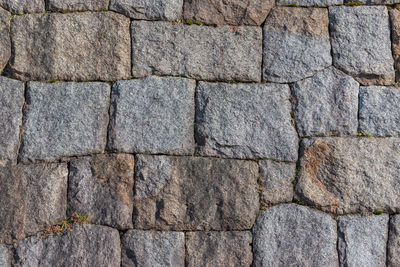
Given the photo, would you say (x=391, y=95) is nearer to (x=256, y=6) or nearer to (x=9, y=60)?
(x=256, y=6)

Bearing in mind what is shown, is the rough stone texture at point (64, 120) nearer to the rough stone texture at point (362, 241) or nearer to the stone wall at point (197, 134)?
the stone wall at point (197, 134)

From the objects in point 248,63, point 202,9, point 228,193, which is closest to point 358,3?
point 248,63

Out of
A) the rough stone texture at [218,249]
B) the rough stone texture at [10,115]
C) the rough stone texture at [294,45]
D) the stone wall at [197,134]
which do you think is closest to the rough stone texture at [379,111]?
the stone wall at [197,134]

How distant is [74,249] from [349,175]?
6.39 ft

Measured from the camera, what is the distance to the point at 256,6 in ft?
10.0

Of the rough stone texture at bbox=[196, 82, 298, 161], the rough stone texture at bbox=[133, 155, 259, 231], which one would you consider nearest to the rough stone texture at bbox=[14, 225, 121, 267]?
the rough stone texture at bbox=[133, 155, 259, 231]

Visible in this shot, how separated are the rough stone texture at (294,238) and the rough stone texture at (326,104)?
0.58 metres

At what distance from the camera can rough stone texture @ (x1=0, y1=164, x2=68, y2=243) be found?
278cm

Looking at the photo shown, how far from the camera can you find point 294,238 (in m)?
2.83

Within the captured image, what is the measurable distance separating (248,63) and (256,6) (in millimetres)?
441

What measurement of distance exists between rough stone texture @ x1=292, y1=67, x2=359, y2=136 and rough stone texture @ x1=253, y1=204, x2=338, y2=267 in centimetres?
58

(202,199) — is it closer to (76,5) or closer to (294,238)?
(294,238)

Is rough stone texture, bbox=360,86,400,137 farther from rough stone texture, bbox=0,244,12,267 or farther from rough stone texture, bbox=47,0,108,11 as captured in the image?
rough stone texture, bbox=0,244,12,267

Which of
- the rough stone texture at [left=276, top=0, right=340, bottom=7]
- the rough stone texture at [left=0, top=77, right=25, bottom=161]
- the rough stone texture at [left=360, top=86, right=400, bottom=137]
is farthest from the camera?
the rough stone texture at [left=276, top=0, right=340, bottom=7]
